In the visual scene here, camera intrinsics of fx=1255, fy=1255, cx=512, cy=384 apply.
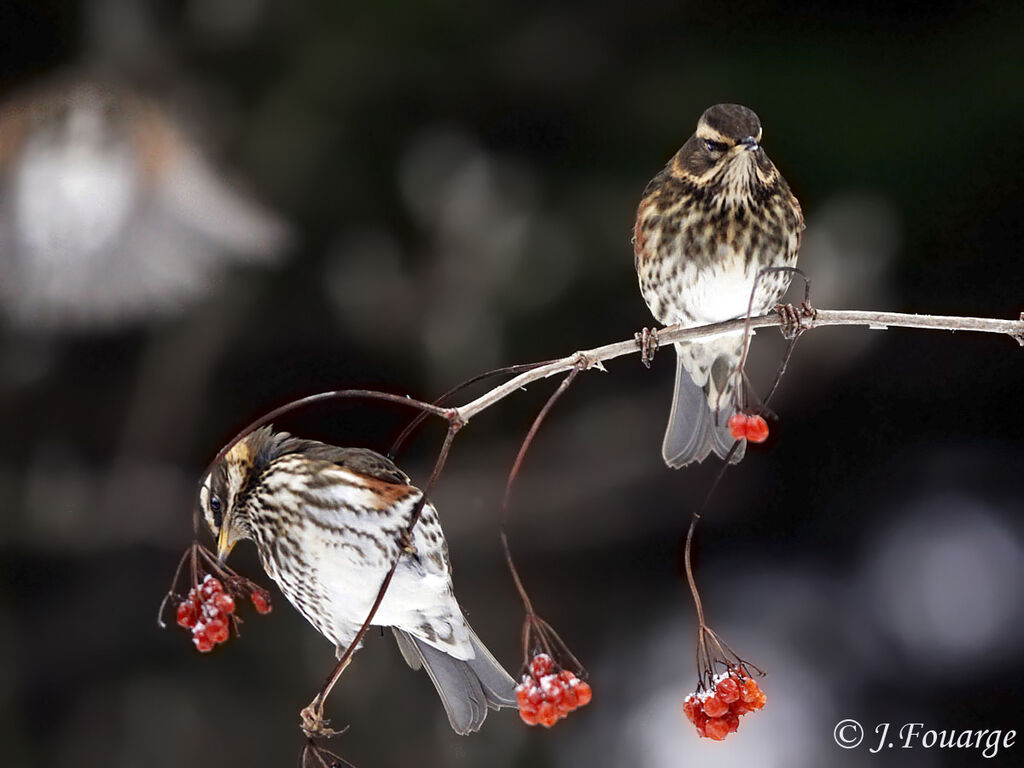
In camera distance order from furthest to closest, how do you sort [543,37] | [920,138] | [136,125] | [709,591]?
1. [709,591]
2. [543,37]
3. [136,125]
4. [920,138]

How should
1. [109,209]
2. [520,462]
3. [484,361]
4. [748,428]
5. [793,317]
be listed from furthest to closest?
1. [484,361]
2. [109,209]
3. [793,317]
4. [748,428]
5. [520,462]

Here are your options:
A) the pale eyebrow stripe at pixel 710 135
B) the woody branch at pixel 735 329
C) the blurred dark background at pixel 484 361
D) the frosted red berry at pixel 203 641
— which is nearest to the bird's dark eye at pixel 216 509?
the frosted red berry at pixel 203 641

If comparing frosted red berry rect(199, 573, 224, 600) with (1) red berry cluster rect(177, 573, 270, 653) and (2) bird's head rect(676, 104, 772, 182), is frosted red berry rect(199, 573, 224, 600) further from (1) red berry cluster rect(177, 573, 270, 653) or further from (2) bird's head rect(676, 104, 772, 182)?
(2) bird's head rect(676, 104, 772, 182)

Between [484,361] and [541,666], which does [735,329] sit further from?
[484,361]

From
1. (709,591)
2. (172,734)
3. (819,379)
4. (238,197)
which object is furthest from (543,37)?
(172,734)

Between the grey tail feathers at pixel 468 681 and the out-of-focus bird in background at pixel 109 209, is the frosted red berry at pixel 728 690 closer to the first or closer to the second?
the grey tail feathers at pixel 468 681

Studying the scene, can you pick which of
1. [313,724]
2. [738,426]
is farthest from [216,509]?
[738,426]

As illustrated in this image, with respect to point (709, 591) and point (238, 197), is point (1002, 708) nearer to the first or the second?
point (709, 591)
